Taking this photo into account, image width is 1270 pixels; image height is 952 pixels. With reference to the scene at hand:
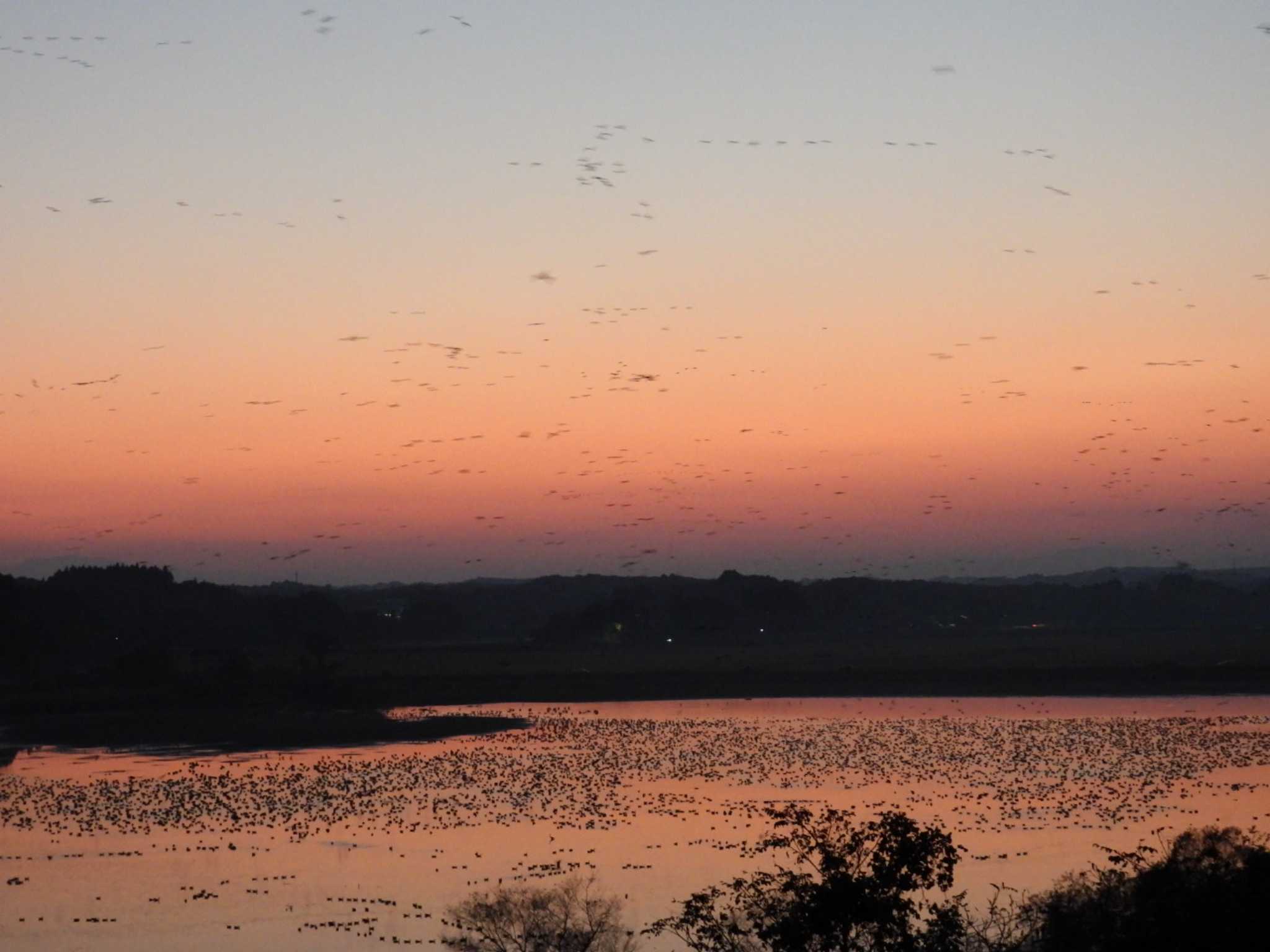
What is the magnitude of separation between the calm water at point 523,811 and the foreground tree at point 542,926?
2.02 meters

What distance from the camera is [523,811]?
5097 cm

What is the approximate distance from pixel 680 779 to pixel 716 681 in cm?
5524

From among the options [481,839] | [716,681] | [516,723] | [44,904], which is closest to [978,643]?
[716,681]

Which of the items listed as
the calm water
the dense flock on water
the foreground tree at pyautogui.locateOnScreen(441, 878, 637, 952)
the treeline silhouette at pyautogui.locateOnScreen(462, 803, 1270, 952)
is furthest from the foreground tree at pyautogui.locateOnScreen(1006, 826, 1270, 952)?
the dense flock on water

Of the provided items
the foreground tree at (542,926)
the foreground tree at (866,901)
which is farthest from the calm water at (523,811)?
the foreground tree at (866,901)

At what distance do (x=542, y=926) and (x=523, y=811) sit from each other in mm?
22435

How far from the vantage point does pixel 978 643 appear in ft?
528

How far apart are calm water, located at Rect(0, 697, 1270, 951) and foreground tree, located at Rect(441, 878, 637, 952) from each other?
2021 mm

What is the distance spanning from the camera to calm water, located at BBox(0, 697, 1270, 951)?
Result: 3762cm

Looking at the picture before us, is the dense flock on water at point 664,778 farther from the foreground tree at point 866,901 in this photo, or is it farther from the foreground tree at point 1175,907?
the foreground tree at point 866,901

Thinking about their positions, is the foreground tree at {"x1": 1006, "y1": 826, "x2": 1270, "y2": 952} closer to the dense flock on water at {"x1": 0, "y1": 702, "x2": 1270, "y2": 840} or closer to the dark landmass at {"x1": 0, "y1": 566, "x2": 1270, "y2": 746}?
the dense flock on water at {"x1": 0, "y1": 702, "x2": 1270, "y2": 840}

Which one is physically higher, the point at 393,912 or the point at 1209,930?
the point at 1209,930

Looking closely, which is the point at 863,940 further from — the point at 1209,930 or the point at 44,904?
the point at 44,904

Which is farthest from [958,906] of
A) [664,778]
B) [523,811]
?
[664,778]
